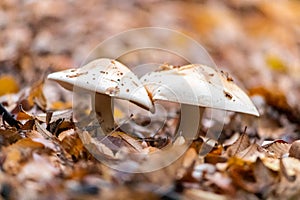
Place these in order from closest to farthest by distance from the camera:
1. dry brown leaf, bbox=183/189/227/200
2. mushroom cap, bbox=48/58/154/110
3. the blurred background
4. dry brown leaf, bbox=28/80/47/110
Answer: dry brown leaf, bbox=183/189/227/200, mushroom cap, bbox=48/58/154/110, dry brown leaf, bbox=28/80/47/110, the blurred background

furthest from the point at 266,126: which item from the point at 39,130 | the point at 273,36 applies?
the point at 273,36

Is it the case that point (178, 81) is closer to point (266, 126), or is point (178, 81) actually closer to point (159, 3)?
point (266, 126)

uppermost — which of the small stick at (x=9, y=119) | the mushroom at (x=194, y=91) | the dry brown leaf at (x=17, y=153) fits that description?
the mushroom at (x=194, y=91)

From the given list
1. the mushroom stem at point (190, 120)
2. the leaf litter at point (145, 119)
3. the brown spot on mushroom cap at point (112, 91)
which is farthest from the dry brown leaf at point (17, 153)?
the mushroom stem at point (190, 120)

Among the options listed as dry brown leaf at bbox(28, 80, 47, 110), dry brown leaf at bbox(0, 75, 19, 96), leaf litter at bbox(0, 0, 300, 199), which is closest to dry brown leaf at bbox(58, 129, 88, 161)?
leaf litter at bbox(0, 0, 300, 199)

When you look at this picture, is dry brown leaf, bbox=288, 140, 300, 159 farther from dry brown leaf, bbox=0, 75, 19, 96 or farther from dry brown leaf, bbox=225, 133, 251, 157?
dry brown leaf, bbox=0, 75, 19, 96

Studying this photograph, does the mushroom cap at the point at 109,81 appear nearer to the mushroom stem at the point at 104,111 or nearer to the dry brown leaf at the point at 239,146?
the mushroom stem at the point at 104,111

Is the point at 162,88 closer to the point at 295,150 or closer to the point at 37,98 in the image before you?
the point at 295,150

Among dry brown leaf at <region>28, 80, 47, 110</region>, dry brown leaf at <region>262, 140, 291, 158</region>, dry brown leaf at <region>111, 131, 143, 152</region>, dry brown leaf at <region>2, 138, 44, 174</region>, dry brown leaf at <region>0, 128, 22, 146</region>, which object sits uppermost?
dry brown leaf at <region>262, 140, 291, 158</region>
